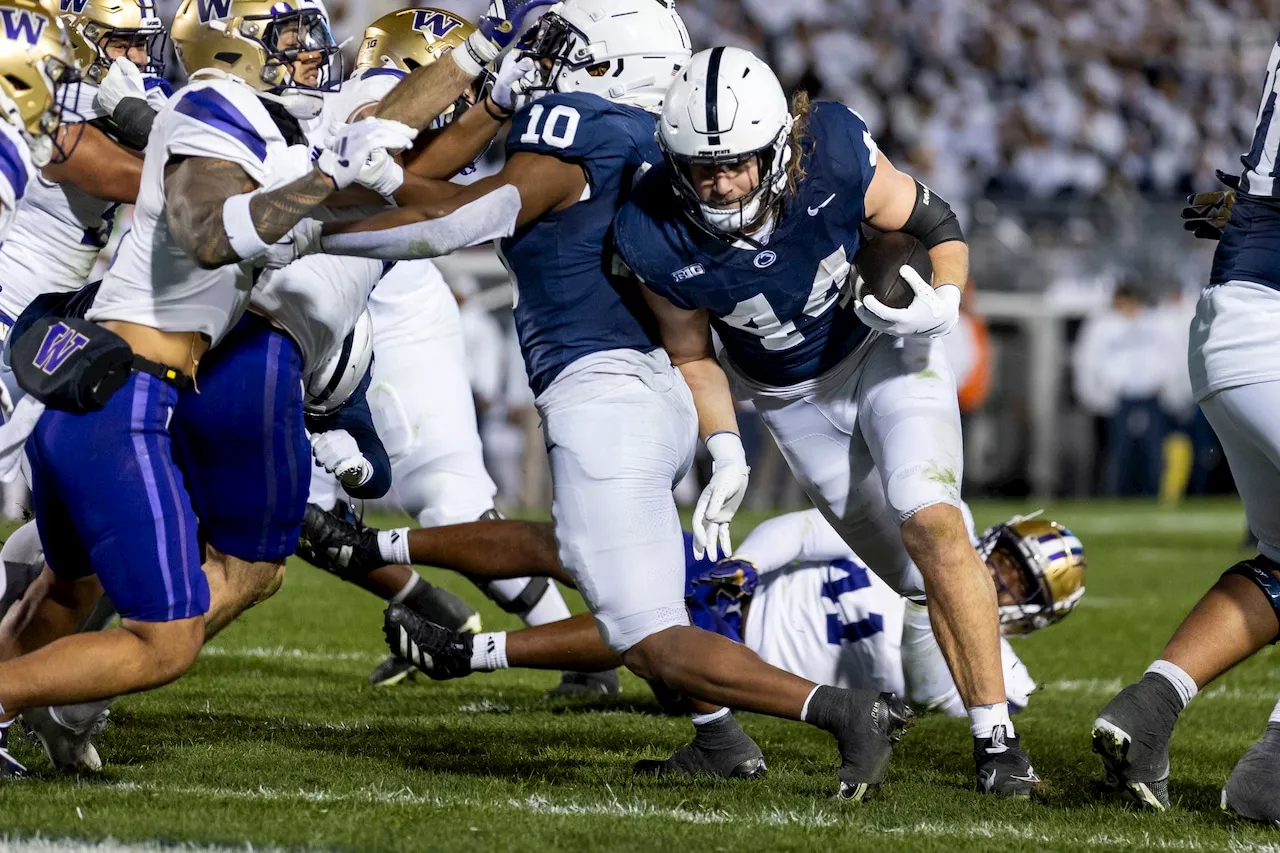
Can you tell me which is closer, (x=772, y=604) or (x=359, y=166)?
(x=359, y=166)

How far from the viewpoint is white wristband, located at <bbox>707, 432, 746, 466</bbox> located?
3.88m

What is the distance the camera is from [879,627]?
4820 mm

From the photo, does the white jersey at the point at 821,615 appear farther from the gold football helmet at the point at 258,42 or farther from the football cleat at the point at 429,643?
the gold football helmet at the point at 258,42

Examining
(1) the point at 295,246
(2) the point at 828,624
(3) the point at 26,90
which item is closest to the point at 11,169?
(3) the point at 26,90

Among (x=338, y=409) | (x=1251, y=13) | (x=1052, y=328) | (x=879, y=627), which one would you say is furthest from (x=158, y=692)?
(x=1251, y=13)

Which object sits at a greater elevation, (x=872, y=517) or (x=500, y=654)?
(x=872, y=517)

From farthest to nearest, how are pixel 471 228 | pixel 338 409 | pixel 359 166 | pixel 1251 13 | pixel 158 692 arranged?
Result: pixel 1251 13
pixel 158 692
pixel 338 409
pixel 471 228
pixel 359 166

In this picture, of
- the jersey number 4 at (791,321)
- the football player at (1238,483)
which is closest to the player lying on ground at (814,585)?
the jersey number 4 at (791,321)

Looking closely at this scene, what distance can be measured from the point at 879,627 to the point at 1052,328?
10441 mm

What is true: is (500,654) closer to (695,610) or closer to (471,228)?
(695,610)

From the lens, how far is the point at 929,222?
3.93m

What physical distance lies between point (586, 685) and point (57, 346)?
2.39 metres

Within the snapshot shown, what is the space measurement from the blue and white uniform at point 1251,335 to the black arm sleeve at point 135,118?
2.46 metres

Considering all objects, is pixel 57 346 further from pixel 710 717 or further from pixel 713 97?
pixel 710 717
